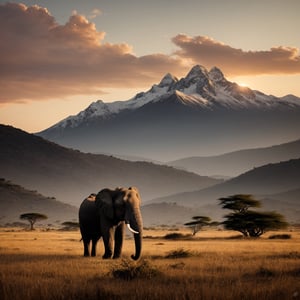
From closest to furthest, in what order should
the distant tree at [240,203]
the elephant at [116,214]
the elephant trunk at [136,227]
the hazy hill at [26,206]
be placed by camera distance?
the elephant trunk at [136,227]
the elephant at [116,214]
the distant tree at [240,203]
the hazy hill at [26,206]

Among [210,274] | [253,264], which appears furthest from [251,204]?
[210,274]

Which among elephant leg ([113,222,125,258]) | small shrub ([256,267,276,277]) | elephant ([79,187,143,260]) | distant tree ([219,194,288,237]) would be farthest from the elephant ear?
distant tree ([219,194,288,237])

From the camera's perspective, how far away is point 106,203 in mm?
24469

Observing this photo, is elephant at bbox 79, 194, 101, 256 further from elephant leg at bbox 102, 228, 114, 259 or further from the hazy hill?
the hazy hill

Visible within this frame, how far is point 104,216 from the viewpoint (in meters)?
24.6

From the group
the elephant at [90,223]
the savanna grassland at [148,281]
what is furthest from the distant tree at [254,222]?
the savanna grassland at [148,281]

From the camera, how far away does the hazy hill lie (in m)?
168

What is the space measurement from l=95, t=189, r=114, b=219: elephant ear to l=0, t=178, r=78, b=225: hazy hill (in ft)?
476

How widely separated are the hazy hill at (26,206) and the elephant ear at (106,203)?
476ft

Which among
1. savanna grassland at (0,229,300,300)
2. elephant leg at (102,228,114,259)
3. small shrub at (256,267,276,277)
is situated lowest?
small shrub at (256,267,276,277)

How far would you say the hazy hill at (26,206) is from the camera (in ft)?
552

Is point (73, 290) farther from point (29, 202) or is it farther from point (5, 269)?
point (29, 202)

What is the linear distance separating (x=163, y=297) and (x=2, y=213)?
163248 mm

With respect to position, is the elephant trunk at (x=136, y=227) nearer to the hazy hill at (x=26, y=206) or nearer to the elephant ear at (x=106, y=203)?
the elephant ear at (x=106, y=203)
